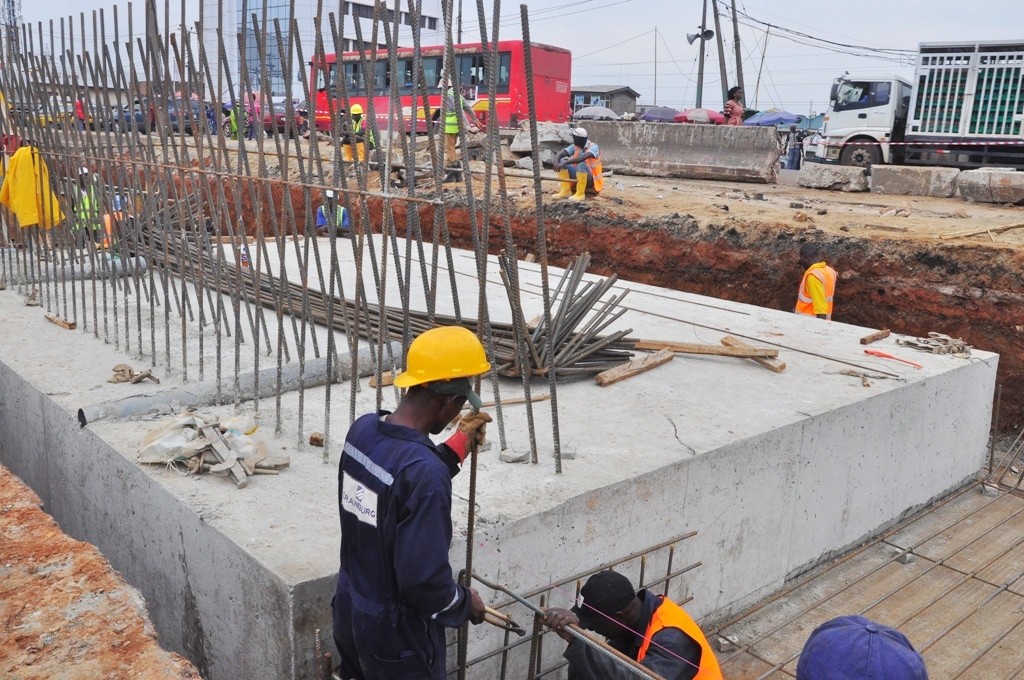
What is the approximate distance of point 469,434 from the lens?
2.85 m

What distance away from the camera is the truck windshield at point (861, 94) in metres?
20.4

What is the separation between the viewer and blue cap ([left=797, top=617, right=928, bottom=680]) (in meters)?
1.94

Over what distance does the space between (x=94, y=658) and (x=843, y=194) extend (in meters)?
16.5

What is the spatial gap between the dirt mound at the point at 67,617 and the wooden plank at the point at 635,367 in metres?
3.30

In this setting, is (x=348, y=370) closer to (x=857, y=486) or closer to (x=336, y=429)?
(x=336, y=429)

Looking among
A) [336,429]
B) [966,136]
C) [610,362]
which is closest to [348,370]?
[336,429]

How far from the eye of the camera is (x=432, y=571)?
2447 mm

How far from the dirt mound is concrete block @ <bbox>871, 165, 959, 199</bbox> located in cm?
1587

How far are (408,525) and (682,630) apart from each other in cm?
147

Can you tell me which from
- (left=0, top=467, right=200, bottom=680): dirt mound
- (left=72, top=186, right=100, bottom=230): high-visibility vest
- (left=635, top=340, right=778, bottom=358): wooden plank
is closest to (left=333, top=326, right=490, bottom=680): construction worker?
(left=0, top=467, right=200, bottom=680): dirt mound

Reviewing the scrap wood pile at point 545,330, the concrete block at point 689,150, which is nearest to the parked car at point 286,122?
the scrap wood pile at point 545,330

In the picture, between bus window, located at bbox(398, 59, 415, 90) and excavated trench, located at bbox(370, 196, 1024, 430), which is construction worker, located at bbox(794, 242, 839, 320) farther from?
bus window, located at bbox(398, 59, 415, 90)

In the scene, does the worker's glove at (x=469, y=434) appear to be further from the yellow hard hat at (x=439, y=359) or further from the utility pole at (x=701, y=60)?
the utility pole at (x=701, y=60)

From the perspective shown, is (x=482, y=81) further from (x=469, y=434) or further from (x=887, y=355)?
(x=469, y=434)
